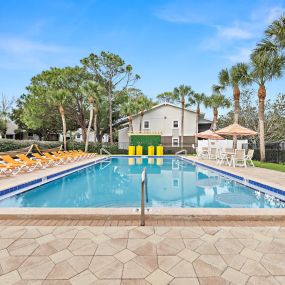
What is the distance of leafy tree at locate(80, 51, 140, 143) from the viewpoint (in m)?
29.0

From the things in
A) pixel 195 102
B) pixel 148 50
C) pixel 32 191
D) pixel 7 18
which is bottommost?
pixel 32 191

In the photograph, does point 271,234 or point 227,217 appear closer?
point 271,234

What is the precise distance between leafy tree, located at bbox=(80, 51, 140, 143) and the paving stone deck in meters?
25.2

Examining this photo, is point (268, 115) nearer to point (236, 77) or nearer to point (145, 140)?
point (236, 77)

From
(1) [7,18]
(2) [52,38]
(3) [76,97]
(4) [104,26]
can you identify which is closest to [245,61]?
(4) [104,26]

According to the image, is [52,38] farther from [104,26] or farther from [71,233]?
[71,233]

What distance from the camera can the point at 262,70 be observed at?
14.2m

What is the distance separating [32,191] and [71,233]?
14.7 ft

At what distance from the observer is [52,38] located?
16453mm

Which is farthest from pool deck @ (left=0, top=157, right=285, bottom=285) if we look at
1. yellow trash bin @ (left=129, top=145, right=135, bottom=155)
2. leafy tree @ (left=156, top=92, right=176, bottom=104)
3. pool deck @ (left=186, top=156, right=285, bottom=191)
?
leafy tree @ (left=156, top=92, right=176, bottom=104)

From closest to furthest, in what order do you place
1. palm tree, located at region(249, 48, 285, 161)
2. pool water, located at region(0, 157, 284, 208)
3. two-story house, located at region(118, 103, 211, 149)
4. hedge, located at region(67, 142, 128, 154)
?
pool water, located at region(0, 157, 284, 208) < palm tree, located at region(249, 48, 285, 161) < hedge, located at region(67, 142, 128, 154) < two-story house, located at region(118, 103, 211, 149)

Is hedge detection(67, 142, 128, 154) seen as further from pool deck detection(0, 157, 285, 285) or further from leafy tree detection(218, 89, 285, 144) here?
pool deck detection(0, 157, 285, 285)

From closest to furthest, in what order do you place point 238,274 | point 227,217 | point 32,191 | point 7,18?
1. point 238,274
2. point 227,217
3. point 32,191
4. point 7,18

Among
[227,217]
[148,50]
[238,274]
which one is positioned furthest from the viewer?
[148,50]
